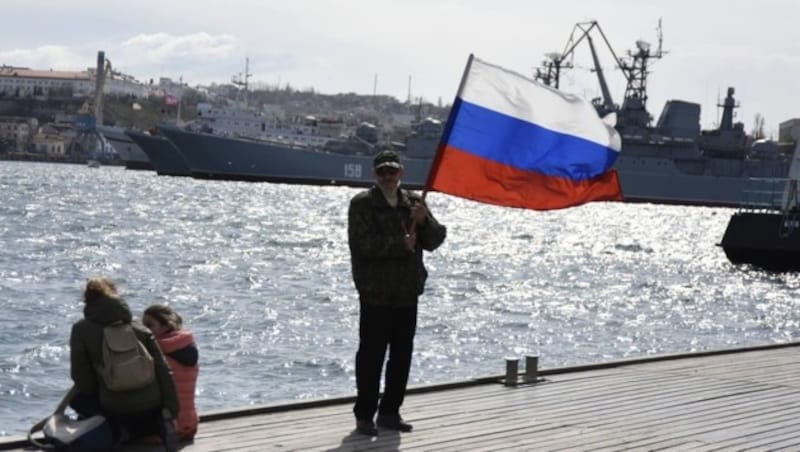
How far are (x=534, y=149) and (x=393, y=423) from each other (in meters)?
1.85

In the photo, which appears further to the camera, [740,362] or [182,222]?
[182,222]

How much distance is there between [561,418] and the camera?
28.9 feet

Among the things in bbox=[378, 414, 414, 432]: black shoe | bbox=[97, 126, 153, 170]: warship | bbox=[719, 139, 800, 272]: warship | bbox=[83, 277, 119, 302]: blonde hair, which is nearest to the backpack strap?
bbox=[83, 277, 119, 302]: blonde hair

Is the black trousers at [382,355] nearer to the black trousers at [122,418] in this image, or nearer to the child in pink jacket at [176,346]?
the child in pink jacket at [176,346]

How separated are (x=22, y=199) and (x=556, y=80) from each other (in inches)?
2599

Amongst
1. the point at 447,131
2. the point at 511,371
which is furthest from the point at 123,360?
the point at 511,371

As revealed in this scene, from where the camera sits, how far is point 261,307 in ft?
90.9

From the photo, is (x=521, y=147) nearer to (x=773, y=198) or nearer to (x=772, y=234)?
(x=772, y=234)

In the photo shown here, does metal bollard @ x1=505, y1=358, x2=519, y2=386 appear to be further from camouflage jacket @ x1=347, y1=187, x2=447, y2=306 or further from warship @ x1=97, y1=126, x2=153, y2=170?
warship @ x1=97, y1=126, x2=153, y2=170

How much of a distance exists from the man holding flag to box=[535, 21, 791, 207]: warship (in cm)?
11566

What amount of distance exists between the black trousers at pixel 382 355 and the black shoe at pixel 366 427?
0.03 meters

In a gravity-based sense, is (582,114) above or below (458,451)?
above

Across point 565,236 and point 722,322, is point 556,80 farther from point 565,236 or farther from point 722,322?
point 722,322

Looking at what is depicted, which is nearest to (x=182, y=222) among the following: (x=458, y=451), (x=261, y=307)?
(x=261, y=307)
